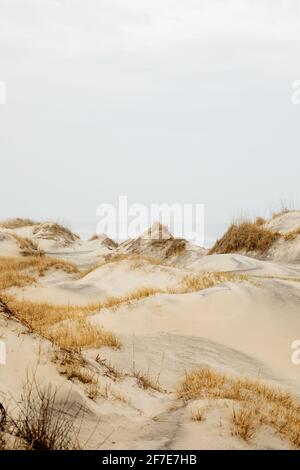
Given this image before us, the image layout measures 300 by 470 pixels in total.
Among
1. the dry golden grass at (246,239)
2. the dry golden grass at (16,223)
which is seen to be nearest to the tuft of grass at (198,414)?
the dry golden grass at (246,239)

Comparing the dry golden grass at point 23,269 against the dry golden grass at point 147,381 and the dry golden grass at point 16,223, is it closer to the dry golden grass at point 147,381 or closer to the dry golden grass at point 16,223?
the dry golden grass at point 147,381

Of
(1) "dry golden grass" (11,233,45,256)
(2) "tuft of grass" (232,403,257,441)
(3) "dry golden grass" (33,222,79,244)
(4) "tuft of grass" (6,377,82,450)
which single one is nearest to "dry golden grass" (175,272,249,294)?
(2) "tuft of grass" (232,403,257,441)

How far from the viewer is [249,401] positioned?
3822mm

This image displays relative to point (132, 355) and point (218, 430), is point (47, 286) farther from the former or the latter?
point (218, 430)

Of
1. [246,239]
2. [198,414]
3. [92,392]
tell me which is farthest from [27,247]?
[198,414]

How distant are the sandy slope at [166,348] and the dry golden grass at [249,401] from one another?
8 cm

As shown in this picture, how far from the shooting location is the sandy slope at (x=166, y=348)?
3.20 meters

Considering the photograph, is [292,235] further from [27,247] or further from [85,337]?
[85,337]

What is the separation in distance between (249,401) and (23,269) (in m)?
12.4

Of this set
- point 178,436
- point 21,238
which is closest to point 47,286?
point 21,238

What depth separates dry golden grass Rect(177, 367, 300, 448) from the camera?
10.6 feet
